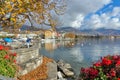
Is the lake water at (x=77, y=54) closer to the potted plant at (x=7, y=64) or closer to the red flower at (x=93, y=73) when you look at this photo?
the potted plant at (x=7, y=64)

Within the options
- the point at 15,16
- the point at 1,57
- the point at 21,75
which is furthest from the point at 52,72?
the point at 1,57

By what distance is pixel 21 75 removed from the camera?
20.0 m

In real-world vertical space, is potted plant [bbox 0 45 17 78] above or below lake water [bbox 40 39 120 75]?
above

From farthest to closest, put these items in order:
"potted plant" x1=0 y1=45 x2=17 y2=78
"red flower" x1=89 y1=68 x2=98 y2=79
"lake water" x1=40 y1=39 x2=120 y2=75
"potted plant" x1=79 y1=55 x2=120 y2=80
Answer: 1. "lake water" x1=40 y1=39 x2=120 y2=75
2. "potted plant" x1=0 y1=45 x2=17 y2=78
3. "red flower" x1=89 y1=68 x2=98 y2=79
4. "potted plant" x1=79 y1=55 x2=120 y2=80

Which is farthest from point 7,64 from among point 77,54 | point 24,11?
point 77,54

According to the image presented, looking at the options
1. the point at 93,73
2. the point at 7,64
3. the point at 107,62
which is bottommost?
the point at 7,64

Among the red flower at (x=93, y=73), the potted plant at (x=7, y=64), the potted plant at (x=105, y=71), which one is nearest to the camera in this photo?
the potted plant at (x=105, y=71)

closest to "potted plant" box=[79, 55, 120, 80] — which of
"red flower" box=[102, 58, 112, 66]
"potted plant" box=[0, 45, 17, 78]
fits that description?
"red flower" box=[102, 58, 112, 66]

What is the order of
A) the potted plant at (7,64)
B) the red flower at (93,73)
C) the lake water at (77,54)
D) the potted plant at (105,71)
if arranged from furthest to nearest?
the lake water at (77,54)
the potted plant at (7,64)
the red flower at (93,73)
the potted plant at (105,71)

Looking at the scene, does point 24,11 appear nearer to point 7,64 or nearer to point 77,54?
point 7,64

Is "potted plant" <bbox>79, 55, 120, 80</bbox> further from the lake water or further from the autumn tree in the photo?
the lake water

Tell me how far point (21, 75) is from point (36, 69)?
4948 millimetres

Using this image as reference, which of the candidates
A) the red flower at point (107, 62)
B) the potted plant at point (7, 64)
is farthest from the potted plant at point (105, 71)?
the potted plant at point (7, 64)

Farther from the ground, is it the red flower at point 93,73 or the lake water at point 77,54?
the red flower at point 93,73
